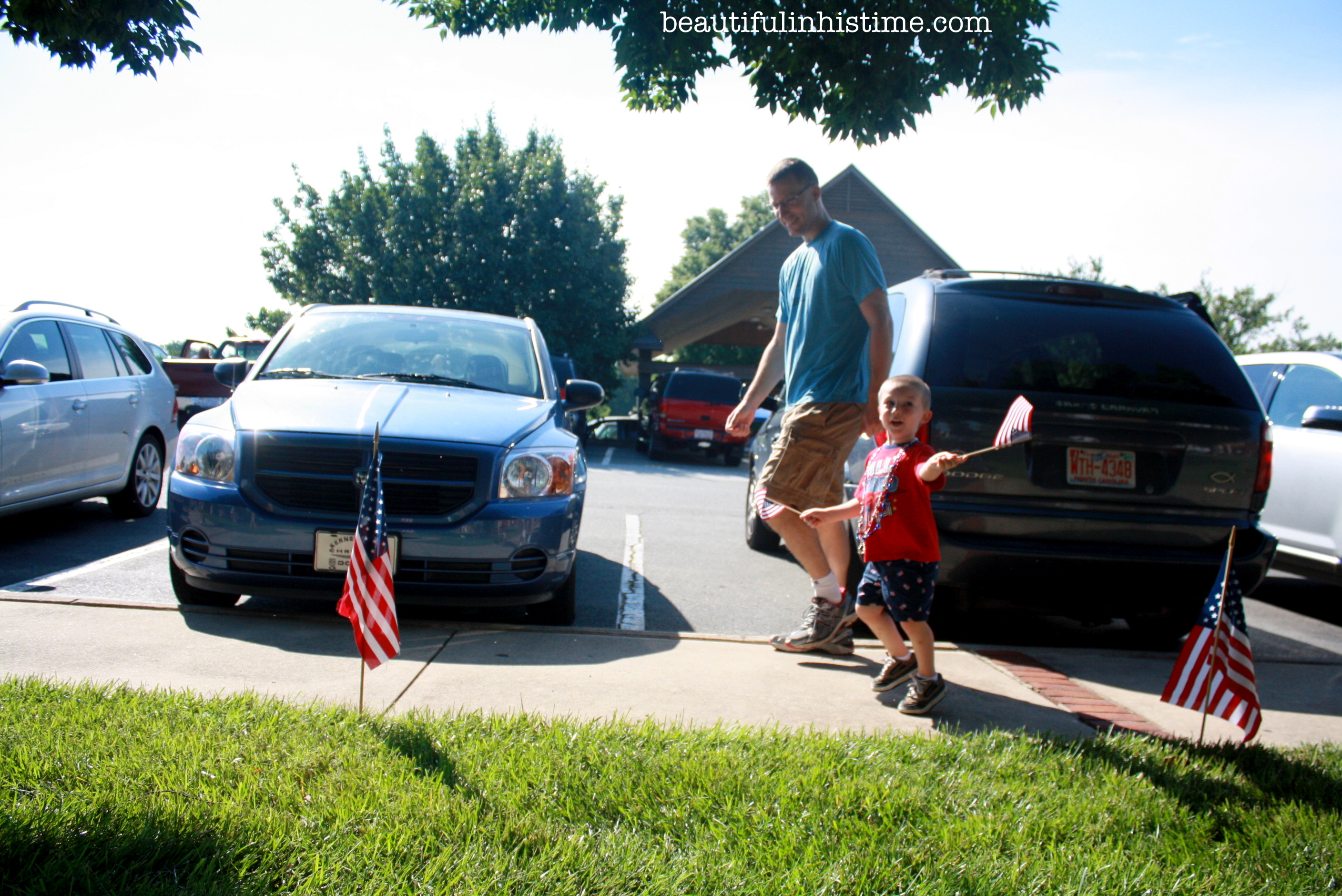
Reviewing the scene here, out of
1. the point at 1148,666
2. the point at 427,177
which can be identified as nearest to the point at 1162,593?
the point at 1148,666

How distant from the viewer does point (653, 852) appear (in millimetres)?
2432

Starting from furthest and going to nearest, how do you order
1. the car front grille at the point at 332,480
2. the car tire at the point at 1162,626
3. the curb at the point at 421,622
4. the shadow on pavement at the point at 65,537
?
the shadow on pavement at the point at 65,537
the car tire at the point at 1162,626
the curb at the point at 421,622
the car front grille at the point at 332,480

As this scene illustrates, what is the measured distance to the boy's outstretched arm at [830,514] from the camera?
386 cm

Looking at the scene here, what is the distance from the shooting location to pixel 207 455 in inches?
182

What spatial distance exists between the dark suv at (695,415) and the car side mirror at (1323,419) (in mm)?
13707

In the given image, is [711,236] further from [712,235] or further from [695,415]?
[695,415]

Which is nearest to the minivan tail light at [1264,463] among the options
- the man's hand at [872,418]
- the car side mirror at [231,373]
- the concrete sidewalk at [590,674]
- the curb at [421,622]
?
the concrete sidewalk at [590,674]

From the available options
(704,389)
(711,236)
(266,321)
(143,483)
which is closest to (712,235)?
(711,236)

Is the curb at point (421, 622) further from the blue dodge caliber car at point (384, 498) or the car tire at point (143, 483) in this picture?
the car tire at point (143, 483)

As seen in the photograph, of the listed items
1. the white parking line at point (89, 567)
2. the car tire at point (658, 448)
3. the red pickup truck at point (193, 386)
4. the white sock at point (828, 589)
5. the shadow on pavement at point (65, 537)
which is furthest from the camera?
the car tire at point (658, 448)

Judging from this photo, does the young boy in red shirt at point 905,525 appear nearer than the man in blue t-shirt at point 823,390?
Yes

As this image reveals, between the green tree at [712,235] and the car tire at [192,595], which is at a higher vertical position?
the green tree at [712,235]

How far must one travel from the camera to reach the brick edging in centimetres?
377

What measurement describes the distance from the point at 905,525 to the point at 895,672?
67 cm
